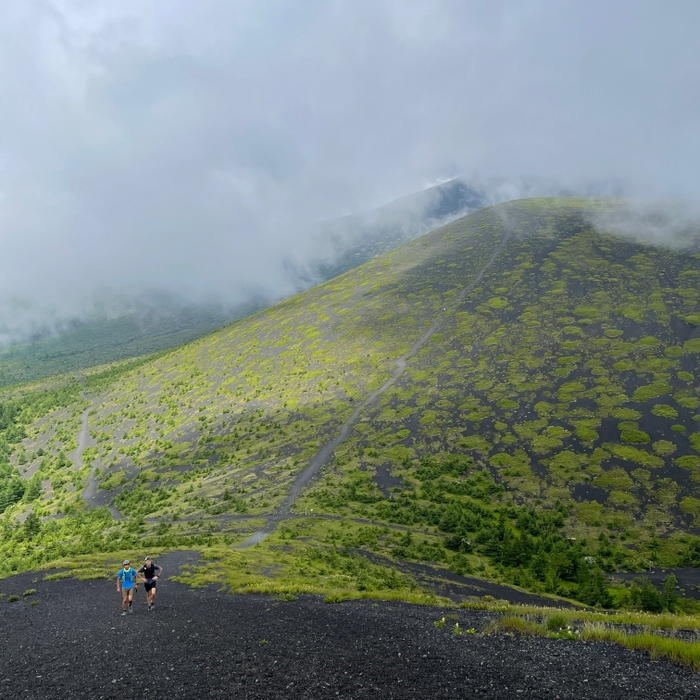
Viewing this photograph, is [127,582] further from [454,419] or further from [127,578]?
[454,419]

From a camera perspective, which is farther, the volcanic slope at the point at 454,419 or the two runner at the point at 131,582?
the volcanic slope at the point at 454,419

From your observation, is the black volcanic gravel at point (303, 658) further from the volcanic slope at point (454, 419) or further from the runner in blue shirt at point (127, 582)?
the volcanic slope at point (454, 419)

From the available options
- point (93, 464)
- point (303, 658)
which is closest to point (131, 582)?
point (303, 658)

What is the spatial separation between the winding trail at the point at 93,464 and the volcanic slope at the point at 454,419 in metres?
1.89

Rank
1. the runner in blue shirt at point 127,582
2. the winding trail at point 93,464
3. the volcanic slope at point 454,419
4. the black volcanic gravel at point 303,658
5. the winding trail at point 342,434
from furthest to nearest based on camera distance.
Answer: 1. the winding trail at point 93,464
2. the winding trail at point 342,434
3. the volcanic slope at point 454,419
4. the runner in blue shirt at point 127,582
5. the black volcanic gravel at point 303,658

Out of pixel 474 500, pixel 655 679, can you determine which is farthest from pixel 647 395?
pixel 655 679

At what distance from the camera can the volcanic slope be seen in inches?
2098

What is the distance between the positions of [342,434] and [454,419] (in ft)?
67.6

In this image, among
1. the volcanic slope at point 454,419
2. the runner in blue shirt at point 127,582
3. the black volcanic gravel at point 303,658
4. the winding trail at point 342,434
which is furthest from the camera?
the winding trail at point 342,434

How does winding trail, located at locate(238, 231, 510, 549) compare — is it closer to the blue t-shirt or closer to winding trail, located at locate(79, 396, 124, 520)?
the blue t-shirt

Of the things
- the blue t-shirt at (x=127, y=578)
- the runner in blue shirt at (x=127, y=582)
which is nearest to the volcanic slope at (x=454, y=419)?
the runner in blue shirt at (x=127, y=582)

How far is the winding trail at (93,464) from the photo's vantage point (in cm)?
7689

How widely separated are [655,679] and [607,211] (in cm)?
20264

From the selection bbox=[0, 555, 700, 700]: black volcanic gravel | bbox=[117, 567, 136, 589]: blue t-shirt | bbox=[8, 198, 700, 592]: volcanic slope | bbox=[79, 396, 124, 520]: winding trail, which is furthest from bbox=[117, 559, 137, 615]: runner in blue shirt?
bbox=[79, 396, 124, 520]: winding trail
